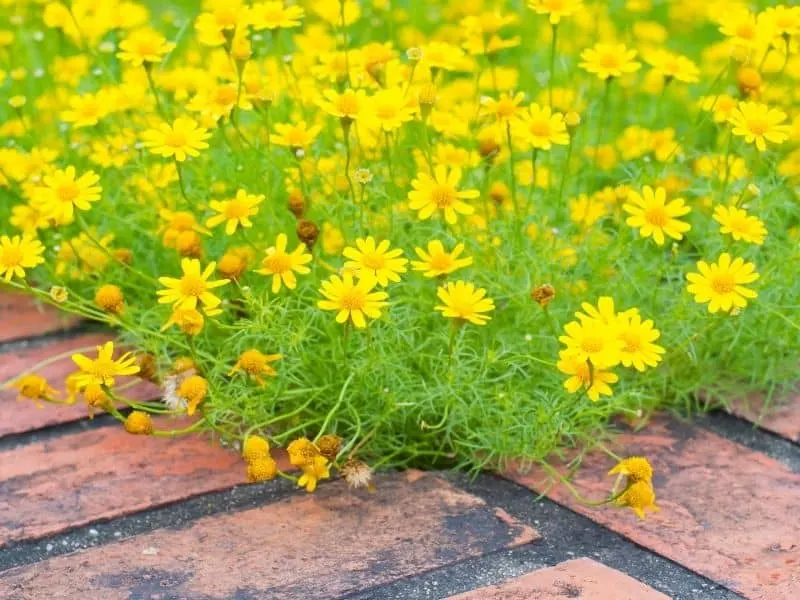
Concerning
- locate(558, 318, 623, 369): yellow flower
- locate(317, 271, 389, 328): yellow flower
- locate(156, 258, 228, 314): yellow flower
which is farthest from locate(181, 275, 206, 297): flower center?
locate(558, 318, 623, 369): yellow flower

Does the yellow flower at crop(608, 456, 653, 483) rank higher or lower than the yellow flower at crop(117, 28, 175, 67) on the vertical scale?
lower

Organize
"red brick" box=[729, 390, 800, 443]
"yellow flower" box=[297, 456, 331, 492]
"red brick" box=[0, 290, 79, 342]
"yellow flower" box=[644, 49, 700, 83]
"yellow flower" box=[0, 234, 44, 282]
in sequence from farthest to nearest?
"red brick" box=[0, 290, 79, 342] < "yellow flower" box=[644, 49, 700, 83] < "red brick" box=[729, 390, 800, 443] < "yellow flower" box=[0, 234, 44, 282] < "yellow flower" box=[297, 456, 331, 492]

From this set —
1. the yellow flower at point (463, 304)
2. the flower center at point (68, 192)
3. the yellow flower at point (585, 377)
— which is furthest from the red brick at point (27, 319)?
the yellow flower at point (585, 377)

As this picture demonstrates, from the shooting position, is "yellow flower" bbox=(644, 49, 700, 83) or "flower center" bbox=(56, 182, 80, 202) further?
"yellow flower" bbox=(644, 49, 700, 83)

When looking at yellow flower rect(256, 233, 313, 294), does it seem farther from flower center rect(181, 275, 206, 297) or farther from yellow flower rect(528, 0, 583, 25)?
yellow flower rect(528, 0, 583, 25)

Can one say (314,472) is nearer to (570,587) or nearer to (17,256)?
(570,587)

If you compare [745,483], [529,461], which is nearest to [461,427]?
[529,461]
